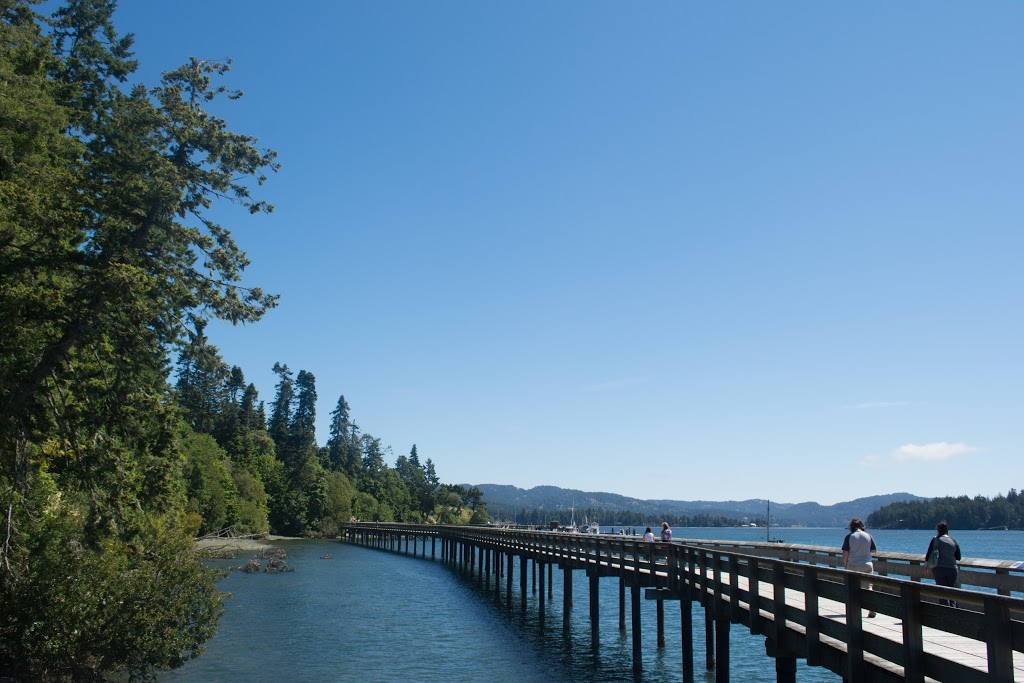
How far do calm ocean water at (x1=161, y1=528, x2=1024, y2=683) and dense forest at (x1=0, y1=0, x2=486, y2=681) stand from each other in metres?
4.56

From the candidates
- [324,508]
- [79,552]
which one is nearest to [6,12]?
[79,552]

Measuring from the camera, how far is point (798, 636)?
40.2 feet

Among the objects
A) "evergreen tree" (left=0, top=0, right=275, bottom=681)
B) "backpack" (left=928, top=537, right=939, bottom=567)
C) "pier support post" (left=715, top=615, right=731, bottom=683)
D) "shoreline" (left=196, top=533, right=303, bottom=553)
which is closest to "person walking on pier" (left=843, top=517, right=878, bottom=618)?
"backpack" (left=928, top=537, right=939, bottom=567)

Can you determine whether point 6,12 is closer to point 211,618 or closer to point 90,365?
point 90,365

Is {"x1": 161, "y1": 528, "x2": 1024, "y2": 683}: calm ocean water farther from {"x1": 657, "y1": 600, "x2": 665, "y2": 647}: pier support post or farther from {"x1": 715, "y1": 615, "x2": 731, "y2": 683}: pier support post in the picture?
{"x1": 715, "y1": 615, "x2": 731, "y2": 683}: pier support post

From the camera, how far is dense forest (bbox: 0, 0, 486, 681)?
16.1 meters

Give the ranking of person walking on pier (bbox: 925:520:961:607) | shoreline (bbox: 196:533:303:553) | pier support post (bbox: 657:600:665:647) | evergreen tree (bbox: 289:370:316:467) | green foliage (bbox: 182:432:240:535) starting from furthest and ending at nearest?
evergreen tree (bbox: 289:370:316:467) < green foliage (bbox: 182:432:240:535) < shoreline (bbox: 196:533:303:553) < pier support post (bbox: 657:600:665:647) < person walking on pier (bbox: 925:520:961:607)

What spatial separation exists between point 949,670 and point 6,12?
83.4ft

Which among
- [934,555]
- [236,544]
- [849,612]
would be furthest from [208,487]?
[849,612]

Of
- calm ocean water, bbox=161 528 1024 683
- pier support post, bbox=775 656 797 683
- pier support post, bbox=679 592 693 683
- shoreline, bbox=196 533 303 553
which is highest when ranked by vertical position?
pier support post, bbox=775 656 797 683

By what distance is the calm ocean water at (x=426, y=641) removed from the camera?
2422 cm

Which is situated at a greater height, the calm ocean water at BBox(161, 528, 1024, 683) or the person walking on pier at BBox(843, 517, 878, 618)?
the person walking on pier at BBox(843, 517, 878, 618)

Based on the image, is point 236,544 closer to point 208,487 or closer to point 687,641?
point 208,487

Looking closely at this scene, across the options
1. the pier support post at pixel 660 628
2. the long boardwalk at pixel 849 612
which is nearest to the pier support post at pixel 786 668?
the long boardwalk at pixel 849 612
